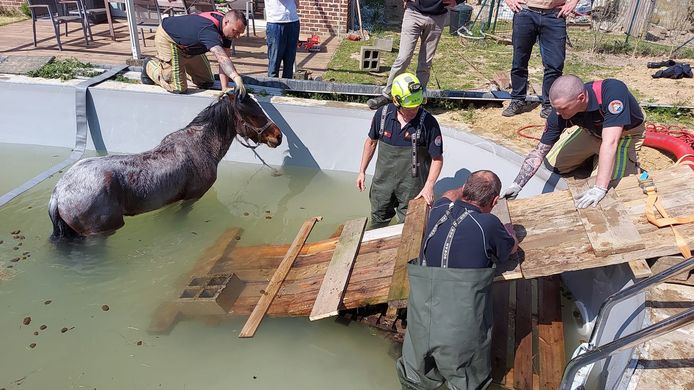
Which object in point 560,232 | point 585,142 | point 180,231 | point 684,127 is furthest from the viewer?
point 684,127

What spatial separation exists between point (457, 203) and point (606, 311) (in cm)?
133

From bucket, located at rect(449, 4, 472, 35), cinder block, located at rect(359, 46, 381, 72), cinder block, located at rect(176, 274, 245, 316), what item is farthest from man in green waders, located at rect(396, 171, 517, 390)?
bucket, located at rect(449, 4, 472, 35)

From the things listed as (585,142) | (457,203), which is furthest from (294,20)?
(457,203)

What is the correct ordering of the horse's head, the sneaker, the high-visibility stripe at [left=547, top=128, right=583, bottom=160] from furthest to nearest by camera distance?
1. the sneaker
2. the horse's head
3. the high-visibility stripe at [left=547, top=128, right=583, bottom=160]

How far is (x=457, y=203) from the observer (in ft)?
11.6

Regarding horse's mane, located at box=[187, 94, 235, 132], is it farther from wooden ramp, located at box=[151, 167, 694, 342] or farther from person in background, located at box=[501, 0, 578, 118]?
person in background, located at box=[501, 0, 578, 118]

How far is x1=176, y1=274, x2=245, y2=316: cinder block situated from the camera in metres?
4.42

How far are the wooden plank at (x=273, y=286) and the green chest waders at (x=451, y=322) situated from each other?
145 centimetres

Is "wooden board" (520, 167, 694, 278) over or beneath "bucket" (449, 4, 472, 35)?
beneath

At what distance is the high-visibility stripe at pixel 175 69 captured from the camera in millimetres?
6914

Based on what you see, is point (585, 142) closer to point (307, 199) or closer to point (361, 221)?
point (361, 221)

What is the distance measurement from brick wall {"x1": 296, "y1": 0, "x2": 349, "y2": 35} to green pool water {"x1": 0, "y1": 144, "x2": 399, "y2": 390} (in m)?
7.28

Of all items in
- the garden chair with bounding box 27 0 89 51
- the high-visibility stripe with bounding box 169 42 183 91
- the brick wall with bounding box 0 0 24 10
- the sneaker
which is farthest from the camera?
the brick wall with bounding box 0 0 24 10

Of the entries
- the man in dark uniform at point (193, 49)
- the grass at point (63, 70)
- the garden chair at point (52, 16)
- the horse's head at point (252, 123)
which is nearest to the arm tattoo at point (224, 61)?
the man in dark uniform at point (193, 49)
